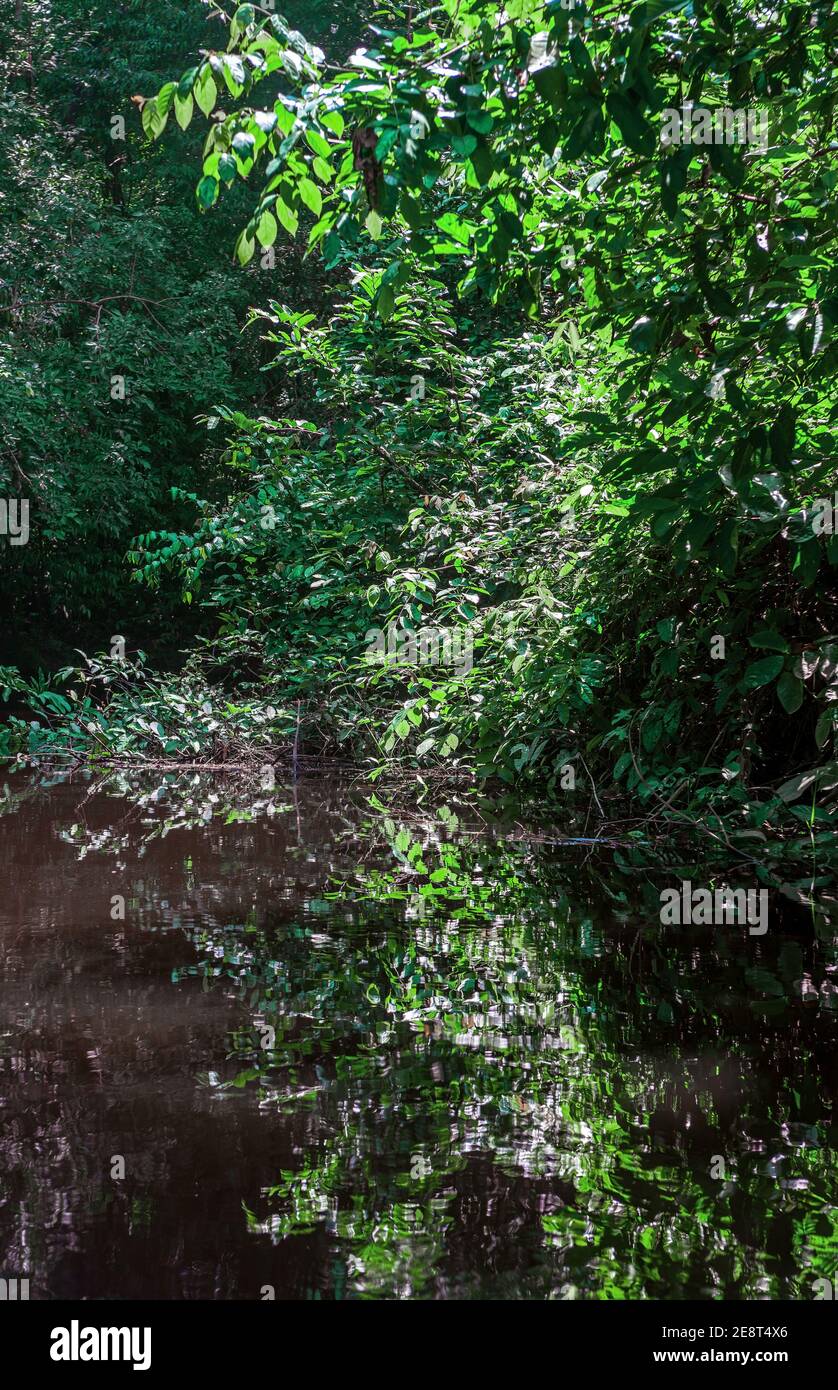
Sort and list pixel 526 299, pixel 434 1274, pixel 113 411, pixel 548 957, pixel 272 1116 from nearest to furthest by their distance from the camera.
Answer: pixel 434 1274 < pixel 272 1116 < pixel 548 957 < pixel 526 299 < pixel 113 411

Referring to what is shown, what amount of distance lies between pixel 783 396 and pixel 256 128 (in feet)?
7.36

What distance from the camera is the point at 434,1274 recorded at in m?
1.56

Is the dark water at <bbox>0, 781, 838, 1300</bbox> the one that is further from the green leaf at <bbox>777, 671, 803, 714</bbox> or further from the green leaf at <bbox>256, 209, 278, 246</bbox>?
the green leaf at <bbox>256, 209, 278, 246</bbox>

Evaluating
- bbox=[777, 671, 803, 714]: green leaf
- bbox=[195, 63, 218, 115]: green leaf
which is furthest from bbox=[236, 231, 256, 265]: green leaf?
bbox=[777, 671, 803, 714]: green leaf

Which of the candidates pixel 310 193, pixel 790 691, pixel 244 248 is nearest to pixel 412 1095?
pixel 244 248

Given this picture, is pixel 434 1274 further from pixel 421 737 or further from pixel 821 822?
pixel 421 737

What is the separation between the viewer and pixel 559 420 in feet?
21.8

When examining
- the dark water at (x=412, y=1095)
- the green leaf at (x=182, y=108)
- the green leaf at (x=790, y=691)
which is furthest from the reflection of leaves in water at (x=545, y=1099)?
the green leaf at (x=182, y=108)

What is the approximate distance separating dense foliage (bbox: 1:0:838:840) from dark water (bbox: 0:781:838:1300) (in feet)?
4.27

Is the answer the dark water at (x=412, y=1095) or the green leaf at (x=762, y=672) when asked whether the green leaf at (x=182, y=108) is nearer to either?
the dark water at (x=412, y=1095)

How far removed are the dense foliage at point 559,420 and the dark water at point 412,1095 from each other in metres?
1.30

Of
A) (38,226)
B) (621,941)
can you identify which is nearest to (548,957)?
(621,941)

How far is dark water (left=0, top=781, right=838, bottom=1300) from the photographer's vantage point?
1603 millimetres

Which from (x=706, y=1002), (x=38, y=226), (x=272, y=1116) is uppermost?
(x=38, y=226)
